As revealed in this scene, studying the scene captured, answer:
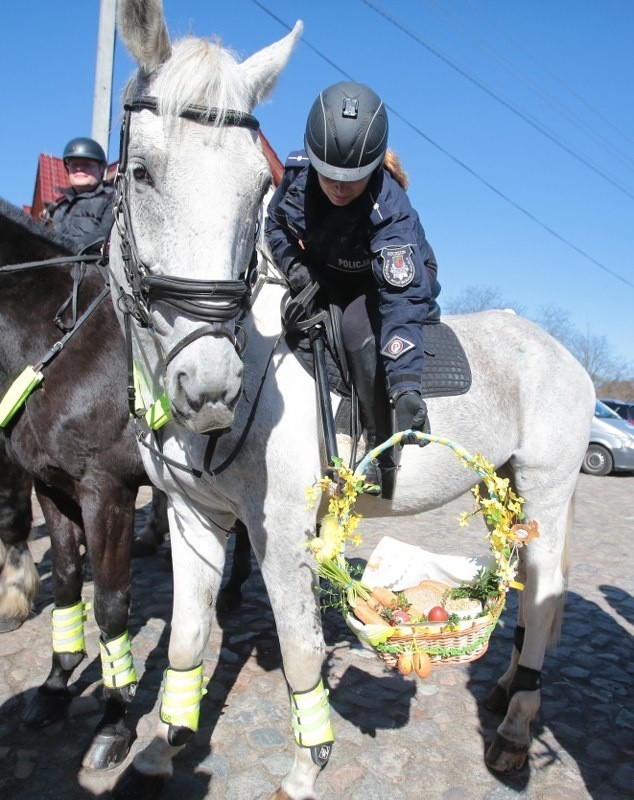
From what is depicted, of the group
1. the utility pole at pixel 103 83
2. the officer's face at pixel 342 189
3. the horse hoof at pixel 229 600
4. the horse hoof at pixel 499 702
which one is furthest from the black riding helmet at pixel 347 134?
the utility pole at pixel 103 83

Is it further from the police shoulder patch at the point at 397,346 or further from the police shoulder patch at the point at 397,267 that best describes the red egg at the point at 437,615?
the police shoulder patch at the point at 397,267

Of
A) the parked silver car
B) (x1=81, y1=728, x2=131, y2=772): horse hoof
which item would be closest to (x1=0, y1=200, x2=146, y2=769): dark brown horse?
(x1=81, y1=728, x2=131, y2=772): horse hoof

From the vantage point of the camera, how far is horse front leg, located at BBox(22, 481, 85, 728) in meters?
3.38

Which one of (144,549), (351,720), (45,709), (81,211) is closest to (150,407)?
(45,709)

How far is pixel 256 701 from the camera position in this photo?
3.56 m

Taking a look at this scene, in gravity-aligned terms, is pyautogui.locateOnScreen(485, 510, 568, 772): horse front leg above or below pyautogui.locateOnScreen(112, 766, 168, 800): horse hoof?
above

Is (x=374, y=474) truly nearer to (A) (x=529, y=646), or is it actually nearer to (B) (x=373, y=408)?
(B) (x=373, y=408)

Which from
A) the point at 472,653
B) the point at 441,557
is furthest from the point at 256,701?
the point at 472,653

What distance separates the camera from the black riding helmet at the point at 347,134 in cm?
229

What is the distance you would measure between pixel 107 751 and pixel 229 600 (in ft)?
6.34

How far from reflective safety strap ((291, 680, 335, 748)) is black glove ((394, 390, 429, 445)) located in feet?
3.64

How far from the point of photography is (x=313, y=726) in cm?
252

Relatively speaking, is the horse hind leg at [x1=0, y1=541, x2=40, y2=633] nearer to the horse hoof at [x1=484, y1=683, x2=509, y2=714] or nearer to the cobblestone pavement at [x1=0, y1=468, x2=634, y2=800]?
the cobblestone pavement at [x1=0, y1=468, x2=634, y2=800]

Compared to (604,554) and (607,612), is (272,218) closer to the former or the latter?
(607,612)
